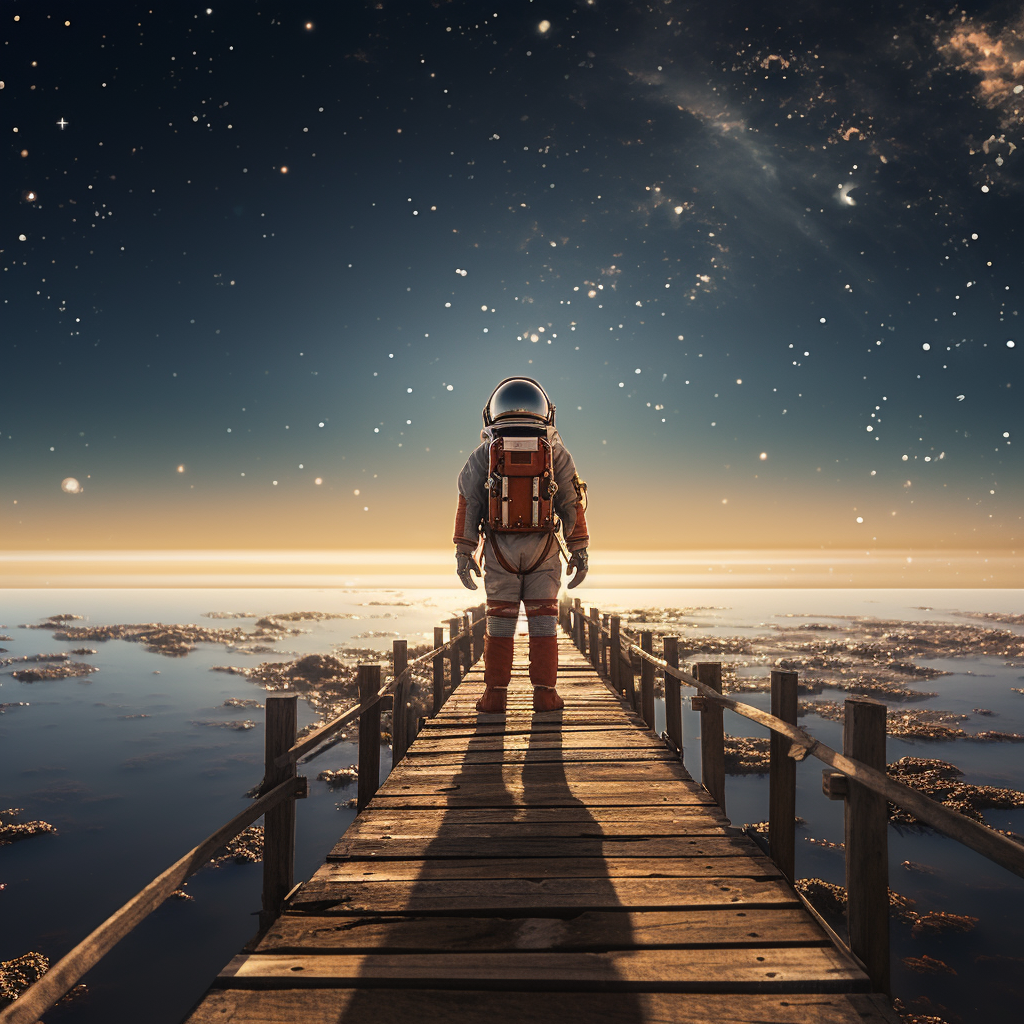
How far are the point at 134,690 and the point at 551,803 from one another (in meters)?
125

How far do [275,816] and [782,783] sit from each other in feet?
9.24

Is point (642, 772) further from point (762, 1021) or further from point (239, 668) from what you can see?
point (239, 668)

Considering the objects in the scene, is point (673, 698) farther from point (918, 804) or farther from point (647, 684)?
point (918, 804)

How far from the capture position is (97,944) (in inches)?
59.4

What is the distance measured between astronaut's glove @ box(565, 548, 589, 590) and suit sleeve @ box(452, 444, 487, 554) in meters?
1.04

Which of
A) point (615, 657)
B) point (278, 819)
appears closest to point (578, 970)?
point (278, 819)

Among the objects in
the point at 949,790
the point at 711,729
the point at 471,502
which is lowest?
the point at 949,790

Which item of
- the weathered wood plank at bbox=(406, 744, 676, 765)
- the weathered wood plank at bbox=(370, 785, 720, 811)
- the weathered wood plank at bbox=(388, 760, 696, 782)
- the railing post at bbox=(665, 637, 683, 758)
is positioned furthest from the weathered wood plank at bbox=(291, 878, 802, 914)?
the railing post at bbox=(665, 637, 683, 758)

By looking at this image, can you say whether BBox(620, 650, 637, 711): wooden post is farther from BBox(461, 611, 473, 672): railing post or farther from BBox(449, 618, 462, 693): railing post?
BBox(461, 611, 473, 672): railing post

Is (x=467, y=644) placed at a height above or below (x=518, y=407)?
below

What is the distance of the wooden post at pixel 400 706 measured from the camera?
521 cm

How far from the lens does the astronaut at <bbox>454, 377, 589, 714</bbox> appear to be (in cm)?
546

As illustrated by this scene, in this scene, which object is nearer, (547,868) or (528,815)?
(547,868)

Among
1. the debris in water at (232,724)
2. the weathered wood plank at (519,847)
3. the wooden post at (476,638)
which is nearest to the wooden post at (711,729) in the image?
the weathered wood plank at (519,847)
